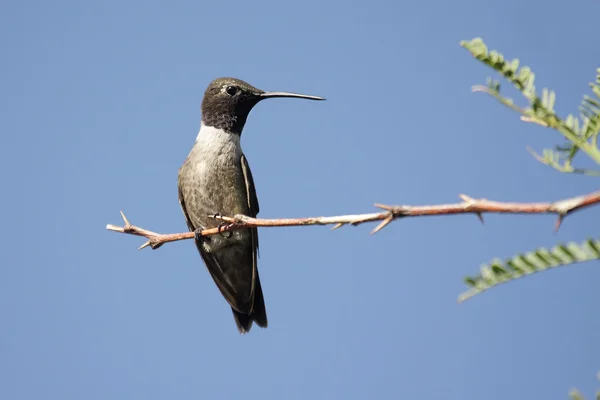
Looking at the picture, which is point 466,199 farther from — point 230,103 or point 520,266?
point 230,103

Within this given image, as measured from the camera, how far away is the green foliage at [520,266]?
141 centimetres

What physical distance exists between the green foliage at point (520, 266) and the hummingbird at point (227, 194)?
19.0ft

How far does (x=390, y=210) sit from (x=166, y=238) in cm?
264

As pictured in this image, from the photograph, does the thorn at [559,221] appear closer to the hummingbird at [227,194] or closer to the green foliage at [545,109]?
the green foliage at [545,109]

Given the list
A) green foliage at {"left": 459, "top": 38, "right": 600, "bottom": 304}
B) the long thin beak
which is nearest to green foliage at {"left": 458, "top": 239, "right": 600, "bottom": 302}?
green foliage at {"left": 459, "top": 38, "right": 600, "bottom": 304}

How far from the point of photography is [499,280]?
4.93ft

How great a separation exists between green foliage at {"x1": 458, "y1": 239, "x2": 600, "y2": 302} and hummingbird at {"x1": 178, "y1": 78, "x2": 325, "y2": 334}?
19.0ft

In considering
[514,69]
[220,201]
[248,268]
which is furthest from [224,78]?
[514,69]

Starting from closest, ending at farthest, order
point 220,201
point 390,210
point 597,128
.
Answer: point 597,128
point 390,210
point 220,201

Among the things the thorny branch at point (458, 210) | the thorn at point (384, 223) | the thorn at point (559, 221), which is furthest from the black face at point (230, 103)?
the thorn at point (559, 221)

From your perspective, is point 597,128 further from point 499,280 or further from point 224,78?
point 224,78

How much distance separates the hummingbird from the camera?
736cm

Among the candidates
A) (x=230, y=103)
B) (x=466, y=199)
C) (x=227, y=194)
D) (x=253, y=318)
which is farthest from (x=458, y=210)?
(x=230, y=103)

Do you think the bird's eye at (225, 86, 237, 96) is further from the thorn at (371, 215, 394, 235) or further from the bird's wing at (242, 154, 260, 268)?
the thorn at (371, 215, 394, 235)
